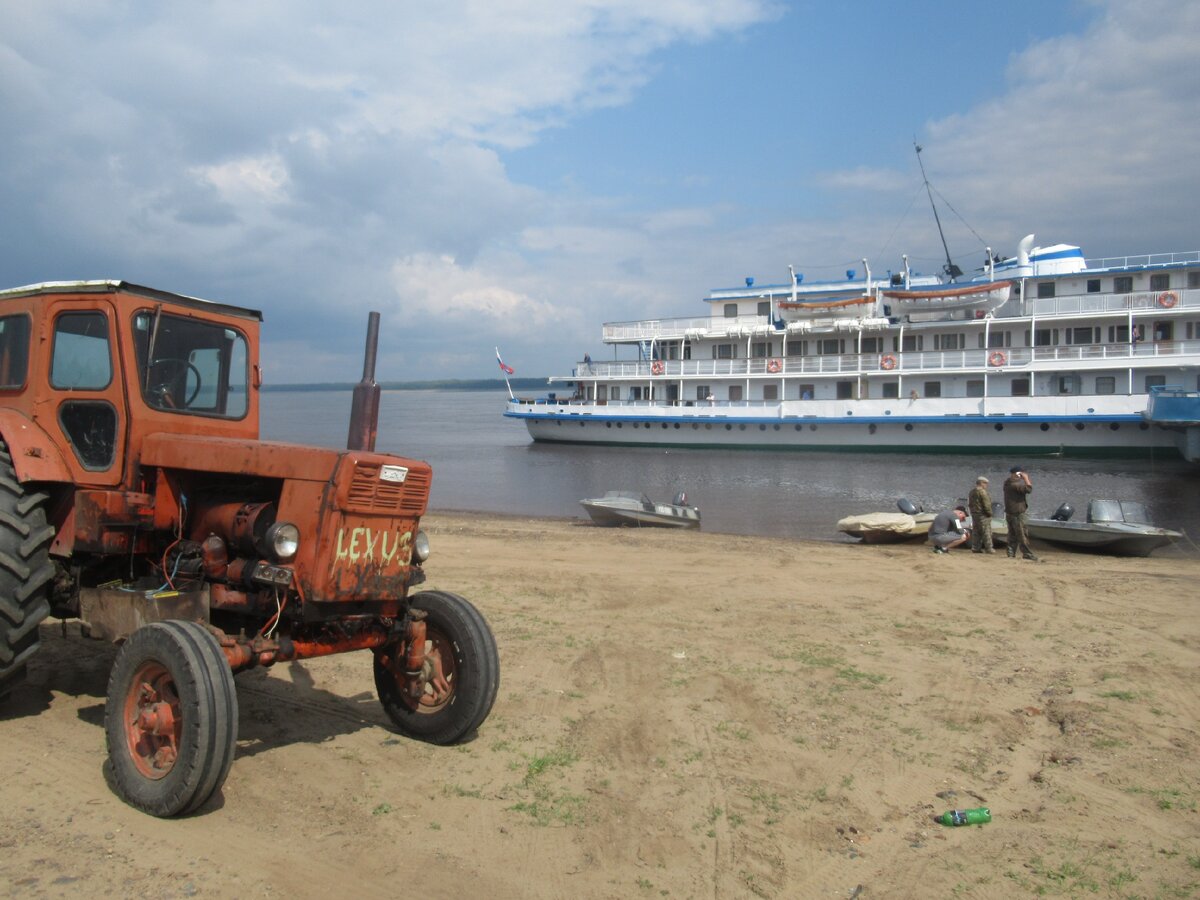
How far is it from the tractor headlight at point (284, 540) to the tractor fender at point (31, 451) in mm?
1667

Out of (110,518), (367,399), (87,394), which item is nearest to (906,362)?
(367,399)

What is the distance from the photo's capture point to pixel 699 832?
4.42 m

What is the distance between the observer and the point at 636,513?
60.9ft

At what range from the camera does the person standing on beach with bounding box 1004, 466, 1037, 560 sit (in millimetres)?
13984

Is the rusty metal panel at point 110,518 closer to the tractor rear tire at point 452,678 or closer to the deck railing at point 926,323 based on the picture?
the tractor rear tire at point 452,678

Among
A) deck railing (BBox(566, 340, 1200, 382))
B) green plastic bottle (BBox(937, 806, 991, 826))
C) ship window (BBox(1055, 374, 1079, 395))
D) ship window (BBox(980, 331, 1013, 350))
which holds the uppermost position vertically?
ship window (BBox(980, 331, 1013, 350))

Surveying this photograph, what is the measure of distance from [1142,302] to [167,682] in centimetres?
4018

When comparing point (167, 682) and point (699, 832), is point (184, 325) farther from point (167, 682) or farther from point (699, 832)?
point (699, 832)

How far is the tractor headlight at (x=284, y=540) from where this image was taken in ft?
14.7

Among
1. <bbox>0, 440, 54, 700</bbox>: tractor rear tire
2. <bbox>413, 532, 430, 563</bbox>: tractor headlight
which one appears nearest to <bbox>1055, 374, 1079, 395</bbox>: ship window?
<bbox>413, 532, 430, 563</bbox>: tractor headlight

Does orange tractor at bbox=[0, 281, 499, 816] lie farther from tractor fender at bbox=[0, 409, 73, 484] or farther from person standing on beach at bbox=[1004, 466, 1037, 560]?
person standing on beach at bbox=[1004, 466, 1037, 560]

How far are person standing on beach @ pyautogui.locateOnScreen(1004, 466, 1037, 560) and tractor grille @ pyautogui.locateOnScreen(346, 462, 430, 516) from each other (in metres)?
11.7

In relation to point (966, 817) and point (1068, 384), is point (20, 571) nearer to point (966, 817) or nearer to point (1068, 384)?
point (966, 817)

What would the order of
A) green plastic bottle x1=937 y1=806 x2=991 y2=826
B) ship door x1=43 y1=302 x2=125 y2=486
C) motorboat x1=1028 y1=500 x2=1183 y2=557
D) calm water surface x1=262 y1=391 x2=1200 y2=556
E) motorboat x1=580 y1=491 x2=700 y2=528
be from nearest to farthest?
green plastic bottle x1=937 y1=806 x2=991 y2=826 → ship door x1=43 y1=302 x2=125 y2=486 → motorboat x1=1028 y1=500 x2=1183 y2=557 → motorboat x1=580 y1=491 x2=700 y2=528 → calm water surface x1=262 y1=391 x2=1200 y2=556
